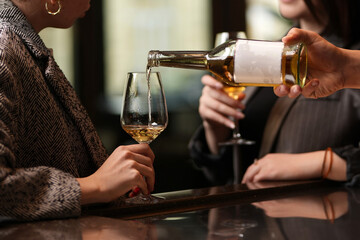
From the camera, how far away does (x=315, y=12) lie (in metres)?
1.68

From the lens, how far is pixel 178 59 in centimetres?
103

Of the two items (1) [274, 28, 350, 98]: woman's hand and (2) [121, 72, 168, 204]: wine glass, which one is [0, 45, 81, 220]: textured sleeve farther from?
(1) [274, 28, 350, 98]: woman's hand

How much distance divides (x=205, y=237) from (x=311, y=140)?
106 centimetres

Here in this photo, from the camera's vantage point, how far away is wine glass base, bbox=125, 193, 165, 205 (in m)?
0.98

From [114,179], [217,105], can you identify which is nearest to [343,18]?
[217,105]

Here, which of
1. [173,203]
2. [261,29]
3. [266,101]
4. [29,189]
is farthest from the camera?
[261,29]

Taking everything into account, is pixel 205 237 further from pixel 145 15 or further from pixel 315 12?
pixel 145 15

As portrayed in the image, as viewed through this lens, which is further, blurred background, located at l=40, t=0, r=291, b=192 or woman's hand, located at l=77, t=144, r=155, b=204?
blurred background, located at l=40, t=0, r=291, b=192

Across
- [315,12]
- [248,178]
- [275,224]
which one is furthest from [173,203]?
[315,12]

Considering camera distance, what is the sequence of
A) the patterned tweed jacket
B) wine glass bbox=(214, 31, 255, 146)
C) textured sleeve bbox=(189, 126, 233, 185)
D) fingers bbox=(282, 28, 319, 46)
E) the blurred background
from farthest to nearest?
the blurred background
textured sleeve bbox=(189, 126, 233, 185)
wine glass bbox=(214, 31, 255, 146)
fingers bbox=(282, 28, 319, 46)
the patterned tweed jacket

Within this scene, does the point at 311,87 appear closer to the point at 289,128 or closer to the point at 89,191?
the point at 89,191

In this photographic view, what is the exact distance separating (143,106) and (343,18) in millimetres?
956

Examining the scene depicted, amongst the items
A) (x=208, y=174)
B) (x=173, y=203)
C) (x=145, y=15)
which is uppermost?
(x=145, y=15)

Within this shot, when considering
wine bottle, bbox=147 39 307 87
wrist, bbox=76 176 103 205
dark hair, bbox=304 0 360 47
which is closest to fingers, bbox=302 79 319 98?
wine bottle, bbox=147 39 307 87
